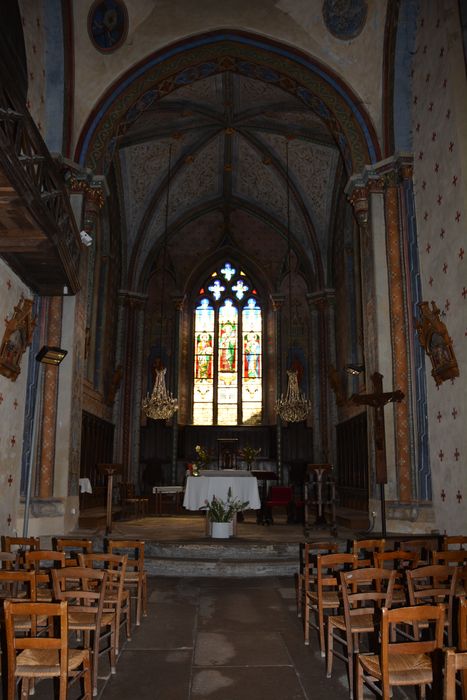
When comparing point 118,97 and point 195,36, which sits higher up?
point 195,36

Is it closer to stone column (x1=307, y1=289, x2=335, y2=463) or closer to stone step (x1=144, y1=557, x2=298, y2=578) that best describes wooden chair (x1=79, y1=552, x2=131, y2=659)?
stone step (x1=144, y1=557, x2=298, y2=578)

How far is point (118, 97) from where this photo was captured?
497 inches

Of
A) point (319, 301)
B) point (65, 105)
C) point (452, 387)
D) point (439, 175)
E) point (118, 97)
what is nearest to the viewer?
point (452, 387)

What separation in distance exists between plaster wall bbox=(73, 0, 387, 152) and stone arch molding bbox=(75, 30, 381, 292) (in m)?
→ 0.17

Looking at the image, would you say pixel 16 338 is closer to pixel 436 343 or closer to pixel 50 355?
pixel 50 355

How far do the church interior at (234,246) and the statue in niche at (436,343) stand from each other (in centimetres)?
5

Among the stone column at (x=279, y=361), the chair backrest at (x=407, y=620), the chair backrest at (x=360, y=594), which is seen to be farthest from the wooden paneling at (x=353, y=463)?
the chair backrest at (x=407, y=620)

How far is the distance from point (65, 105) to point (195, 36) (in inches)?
128

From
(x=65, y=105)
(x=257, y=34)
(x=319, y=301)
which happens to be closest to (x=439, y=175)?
(x=257, y=34)

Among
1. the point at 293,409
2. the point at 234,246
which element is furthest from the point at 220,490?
the point at 234,246

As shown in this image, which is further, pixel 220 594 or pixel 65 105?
pixel 65 105

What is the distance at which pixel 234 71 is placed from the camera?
13742 mm

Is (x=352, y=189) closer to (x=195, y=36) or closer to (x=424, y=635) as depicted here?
(x=195, y=36)

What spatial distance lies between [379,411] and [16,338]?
621cm
